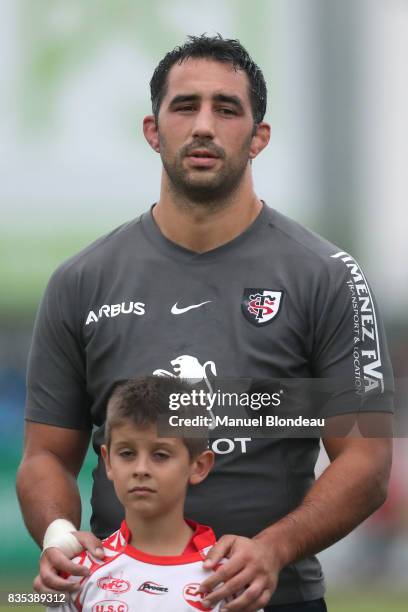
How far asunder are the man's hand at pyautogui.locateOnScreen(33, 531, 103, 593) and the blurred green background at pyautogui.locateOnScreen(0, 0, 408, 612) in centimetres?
616

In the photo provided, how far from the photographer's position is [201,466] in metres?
3.78

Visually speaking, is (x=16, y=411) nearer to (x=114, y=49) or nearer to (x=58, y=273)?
(x=114, y=49)

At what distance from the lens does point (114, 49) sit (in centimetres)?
1059

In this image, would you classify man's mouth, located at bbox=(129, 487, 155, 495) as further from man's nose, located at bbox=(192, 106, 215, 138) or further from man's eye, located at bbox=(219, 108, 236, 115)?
man's eye, located at bbox=(219, 108, 236, 115)

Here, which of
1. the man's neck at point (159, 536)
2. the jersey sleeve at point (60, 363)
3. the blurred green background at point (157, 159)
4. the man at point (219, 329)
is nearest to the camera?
the man's neck at point (159, 536)

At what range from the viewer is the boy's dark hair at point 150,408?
12.1 feet

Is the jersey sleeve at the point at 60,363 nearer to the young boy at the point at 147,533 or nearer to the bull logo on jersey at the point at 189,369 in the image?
the bull logo on jersey at the point at 189,369

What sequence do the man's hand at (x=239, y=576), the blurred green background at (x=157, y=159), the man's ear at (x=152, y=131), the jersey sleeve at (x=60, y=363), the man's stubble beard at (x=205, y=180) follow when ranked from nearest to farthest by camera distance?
the man's hand at (x=239, y=576)
the man's stubble beard at (x=205, y=180)
the jersey sleeve at (x=60, y=363)
the man's ear at (x=152, y=131)
the blurred green background at (x=157, y=159)

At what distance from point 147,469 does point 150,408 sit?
16 cm

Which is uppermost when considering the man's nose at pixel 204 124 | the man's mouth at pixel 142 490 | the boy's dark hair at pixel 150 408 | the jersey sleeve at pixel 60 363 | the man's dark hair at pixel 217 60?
the man's dark hair at pixel 217 60

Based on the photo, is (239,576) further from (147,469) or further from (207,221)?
(207,221)

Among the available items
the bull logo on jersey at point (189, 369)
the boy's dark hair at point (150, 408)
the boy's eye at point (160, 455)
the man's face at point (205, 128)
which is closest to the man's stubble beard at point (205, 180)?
the man's face at point (205, 128)

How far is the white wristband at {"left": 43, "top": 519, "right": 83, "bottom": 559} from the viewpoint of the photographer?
3.68 m

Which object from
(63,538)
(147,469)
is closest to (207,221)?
(147,469)
